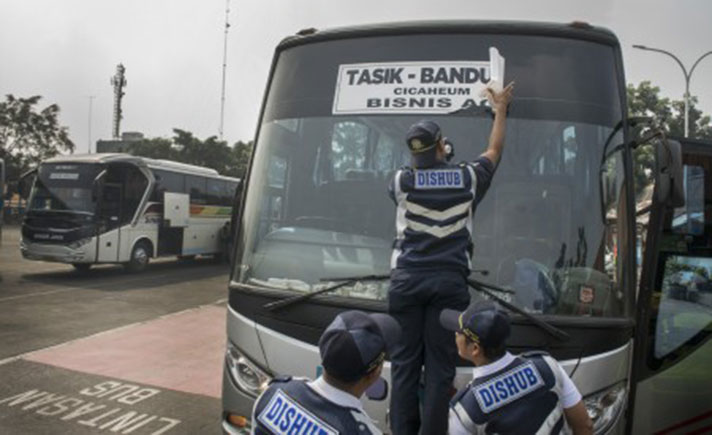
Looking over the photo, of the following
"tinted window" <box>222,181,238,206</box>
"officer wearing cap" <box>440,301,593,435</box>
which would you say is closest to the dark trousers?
"officer wearing cap" <box>440,301,593,435</box>

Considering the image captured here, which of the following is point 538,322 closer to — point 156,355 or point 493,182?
point 493,182

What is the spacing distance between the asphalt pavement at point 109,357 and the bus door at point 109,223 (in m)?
1.59

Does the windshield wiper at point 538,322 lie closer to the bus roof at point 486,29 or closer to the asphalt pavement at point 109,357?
the bus roof at point 486,29

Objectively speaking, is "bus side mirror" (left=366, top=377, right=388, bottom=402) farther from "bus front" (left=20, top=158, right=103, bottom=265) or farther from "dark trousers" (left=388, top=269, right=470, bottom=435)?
"bus front" (left=20, top=158, right=103, bottom=265)

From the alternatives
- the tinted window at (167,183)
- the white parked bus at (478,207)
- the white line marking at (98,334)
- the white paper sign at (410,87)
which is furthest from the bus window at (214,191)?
the white paper sign at (410,87)

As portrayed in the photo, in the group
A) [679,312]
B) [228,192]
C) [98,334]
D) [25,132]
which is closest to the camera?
[679,312]

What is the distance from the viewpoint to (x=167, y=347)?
859cm

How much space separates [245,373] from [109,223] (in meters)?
14.9

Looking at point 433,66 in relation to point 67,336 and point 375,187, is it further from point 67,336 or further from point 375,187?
point 67,336

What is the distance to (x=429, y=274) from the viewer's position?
2668mm

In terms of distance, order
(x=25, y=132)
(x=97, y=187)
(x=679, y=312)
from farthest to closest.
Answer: (x=25, y=132) < (x=97, y=187) < (x=679, y=312)

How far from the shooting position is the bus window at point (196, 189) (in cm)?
2023

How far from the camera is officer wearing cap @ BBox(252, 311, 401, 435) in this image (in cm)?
183

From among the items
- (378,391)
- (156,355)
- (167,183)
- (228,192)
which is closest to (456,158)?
(378,391)
